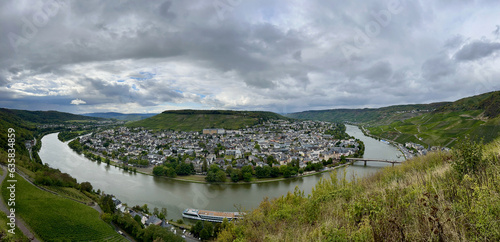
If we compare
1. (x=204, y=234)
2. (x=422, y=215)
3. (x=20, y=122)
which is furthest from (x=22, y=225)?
(x=20, y=122)

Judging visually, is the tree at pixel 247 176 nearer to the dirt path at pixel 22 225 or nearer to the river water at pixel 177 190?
the river water at pixel 177 190

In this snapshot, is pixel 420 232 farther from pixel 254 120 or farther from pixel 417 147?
pixel 254 120

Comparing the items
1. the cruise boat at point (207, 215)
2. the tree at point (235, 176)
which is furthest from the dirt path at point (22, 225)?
the tree at point (235, 176)

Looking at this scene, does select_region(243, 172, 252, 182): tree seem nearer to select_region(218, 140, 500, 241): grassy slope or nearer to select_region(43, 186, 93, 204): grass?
select_region(43, 186, 93, 204): grass

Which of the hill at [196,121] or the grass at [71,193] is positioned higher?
the hill at [196,121]

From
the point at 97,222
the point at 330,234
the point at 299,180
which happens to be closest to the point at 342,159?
the point at 299,180

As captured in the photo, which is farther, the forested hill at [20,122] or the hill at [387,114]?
the hill at [387,114]
